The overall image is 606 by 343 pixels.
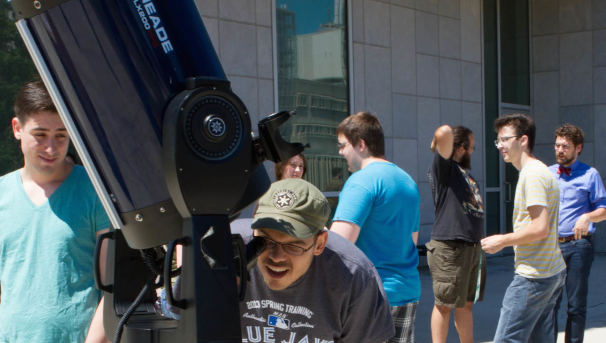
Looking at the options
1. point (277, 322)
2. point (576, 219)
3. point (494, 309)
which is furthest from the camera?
point (494, 309)

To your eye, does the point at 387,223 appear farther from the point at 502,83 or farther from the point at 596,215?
the point at 502,83

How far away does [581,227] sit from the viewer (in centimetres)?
472

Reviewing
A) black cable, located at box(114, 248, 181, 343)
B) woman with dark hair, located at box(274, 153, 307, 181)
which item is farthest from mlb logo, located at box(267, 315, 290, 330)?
woman with dark hair, located at box(274, 153, 307, 181)

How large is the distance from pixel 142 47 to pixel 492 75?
9.52m

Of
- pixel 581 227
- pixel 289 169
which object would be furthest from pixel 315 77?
pixel 581 227

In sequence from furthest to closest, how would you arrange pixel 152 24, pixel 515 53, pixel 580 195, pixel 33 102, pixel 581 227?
pixel 515 53 → pixel 580 195 → pixel 581 227 → pixel 33 102 → pixel 152 24

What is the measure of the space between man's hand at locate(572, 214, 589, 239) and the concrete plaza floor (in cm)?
106

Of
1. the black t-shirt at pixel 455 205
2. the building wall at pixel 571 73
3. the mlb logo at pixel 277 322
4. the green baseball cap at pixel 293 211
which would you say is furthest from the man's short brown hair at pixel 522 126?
the building wall at pixel 571 73

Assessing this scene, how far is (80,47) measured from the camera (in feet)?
4.59

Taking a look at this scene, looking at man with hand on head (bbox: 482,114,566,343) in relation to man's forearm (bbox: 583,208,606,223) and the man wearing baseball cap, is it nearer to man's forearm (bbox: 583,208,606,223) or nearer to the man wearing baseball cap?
man's forearm (bbox: 583,208,606,223)

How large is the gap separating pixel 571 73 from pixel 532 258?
27.5 feet

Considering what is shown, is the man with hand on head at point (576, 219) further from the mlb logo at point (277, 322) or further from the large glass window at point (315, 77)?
the mlb logo at point (277, 322)

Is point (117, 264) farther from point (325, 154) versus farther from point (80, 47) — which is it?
point (325, 154)

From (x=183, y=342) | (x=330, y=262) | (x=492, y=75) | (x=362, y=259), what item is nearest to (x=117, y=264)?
(x=183, y=342)
